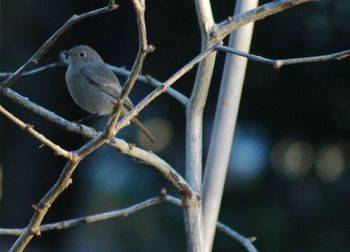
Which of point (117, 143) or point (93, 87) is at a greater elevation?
point (93, 87)

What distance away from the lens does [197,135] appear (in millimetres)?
2551

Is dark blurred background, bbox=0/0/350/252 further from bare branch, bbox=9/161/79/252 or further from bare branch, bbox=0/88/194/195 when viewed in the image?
bare branch, bbox=9/161/79/252

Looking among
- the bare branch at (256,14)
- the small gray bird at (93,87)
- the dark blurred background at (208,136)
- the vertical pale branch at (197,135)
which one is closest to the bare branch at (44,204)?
the vertical pale branch at (197,135)

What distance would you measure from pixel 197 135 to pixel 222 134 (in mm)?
123

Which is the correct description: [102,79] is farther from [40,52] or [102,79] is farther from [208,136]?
[208,136]

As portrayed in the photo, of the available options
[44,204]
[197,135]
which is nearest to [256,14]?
[197,135]

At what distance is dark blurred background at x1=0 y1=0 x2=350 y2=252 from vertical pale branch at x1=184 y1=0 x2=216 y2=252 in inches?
205

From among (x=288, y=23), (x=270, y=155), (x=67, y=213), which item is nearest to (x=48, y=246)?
(x=67, y=213)

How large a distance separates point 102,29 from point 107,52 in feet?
1.03

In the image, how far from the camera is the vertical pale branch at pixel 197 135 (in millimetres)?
2418

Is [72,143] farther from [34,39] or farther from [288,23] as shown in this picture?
[288,23]

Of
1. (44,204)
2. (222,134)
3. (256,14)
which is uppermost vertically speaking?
(256,14)

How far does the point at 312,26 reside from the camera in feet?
26.6

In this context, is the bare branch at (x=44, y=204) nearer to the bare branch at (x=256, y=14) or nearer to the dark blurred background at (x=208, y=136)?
the bare branch at (x=256, y=14)
